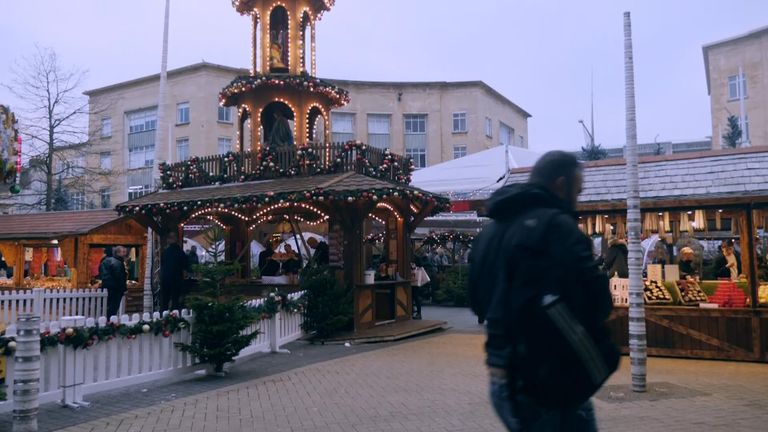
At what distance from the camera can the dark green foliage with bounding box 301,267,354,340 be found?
47.0ft

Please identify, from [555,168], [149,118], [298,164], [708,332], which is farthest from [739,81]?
[555,168]

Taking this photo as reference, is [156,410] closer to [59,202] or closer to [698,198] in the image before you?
[698,198]

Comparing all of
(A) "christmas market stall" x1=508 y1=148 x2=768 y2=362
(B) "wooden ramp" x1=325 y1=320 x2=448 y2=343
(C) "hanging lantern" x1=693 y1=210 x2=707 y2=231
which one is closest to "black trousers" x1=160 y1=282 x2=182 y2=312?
(B) "wooden ramp" x1=325 y1=320 x2=448 y2=343

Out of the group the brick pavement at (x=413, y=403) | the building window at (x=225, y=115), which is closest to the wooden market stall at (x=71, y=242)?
the brick pavement at (x=413, y=403)

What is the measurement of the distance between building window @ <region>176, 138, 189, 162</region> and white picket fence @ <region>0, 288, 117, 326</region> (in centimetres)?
3181

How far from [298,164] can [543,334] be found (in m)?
14.3

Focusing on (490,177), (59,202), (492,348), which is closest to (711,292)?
(490,177)

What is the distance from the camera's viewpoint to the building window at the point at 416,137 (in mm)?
50938

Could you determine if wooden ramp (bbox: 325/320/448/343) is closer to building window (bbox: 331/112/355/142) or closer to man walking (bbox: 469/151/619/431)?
man walking (bbox: 469/151/619/431)

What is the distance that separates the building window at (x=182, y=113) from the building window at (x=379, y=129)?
1357 cm

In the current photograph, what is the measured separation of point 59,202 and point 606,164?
31.2 meters

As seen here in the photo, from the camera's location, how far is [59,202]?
116ft

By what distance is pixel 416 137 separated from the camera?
5100cm

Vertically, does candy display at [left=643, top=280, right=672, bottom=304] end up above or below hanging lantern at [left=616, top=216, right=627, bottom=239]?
below
